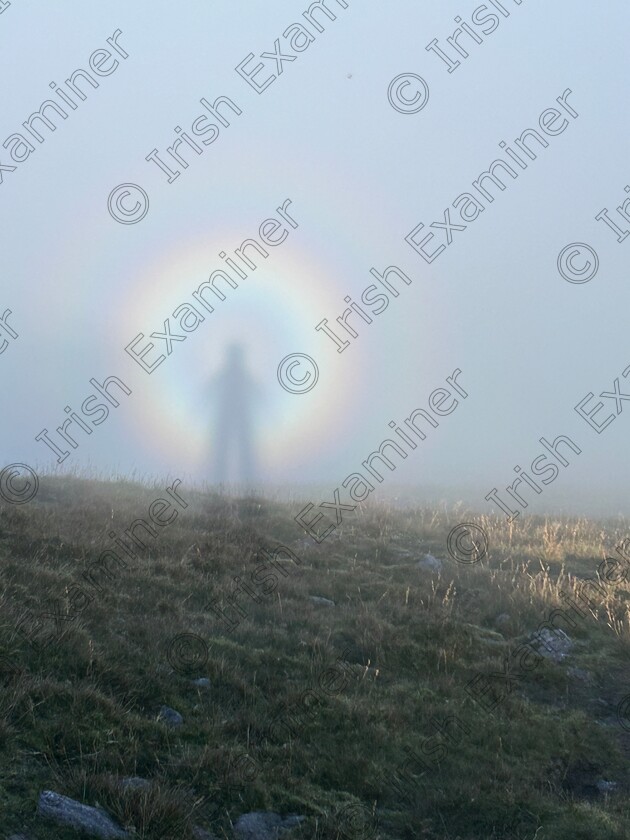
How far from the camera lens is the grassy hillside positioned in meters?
5.40

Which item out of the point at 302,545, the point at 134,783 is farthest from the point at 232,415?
the point at 134,783

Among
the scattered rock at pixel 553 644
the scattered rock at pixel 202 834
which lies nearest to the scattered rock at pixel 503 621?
the scattered rock at pixel 553 644

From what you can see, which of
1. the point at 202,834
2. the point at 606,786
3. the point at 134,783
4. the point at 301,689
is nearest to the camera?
the point at 202,834

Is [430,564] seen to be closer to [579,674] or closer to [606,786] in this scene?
[579,674]

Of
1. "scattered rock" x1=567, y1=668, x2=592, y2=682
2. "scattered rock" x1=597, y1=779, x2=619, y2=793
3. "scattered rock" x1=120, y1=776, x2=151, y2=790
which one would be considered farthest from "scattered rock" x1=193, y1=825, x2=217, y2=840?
"scattered rock" x1=567, y1=668, x2=592, y2=682

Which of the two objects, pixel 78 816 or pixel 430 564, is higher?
pixel 430 564

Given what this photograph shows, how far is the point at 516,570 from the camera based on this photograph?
11.7 meters

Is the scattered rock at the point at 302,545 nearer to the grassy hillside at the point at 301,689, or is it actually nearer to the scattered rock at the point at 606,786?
the grassy hillside at the point at 301,689

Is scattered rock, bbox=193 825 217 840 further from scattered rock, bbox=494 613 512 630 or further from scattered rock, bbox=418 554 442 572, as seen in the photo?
scattered rock, bbox=418 554 442 572

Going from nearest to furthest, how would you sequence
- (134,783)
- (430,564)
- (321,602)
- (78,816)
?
(78,816) < (134,783) < (321,602) < (430,564)

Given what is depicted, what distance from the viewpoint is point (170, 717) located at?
20.4ft

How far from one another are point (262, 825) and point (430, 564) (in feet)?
22.9

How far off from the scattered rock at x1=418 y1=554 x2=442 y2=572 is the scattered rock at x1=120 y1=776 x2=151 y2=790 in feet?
22.8

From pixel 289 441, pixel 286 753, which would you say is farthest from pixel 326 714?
pixel 289 441
